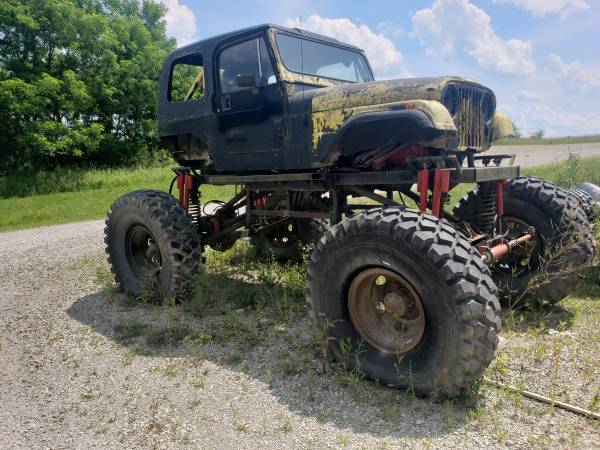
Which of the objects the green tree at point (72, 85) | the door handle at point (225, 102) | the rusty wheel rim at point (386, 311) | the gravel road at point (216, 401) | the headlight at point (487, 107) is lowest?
the gravel road at point (216, 401)

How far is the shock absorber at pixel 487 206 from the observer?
4355mm

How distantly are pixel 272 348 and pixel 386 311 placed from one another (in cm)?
108

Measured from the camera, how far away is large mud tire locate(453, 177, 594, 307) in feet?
14.0

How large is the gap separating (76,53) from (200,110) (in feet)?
79.1

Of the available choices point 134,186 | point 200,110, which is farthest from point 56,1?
point 200,110

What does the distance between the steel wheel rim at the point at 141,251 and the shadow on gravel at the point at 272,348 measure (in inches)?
16.3

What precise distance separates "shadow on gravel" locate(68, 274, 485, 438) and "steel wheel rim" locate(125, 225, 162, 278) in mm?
415

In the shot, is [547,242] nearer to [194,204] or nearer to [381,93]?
[381,93]

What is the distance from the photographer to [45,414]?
321cm

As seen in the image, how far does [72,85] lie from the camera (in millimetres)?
22750

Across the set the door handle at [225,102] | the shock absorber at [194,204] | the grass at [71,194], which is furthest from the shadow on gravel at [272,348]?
the grass at [71,194]

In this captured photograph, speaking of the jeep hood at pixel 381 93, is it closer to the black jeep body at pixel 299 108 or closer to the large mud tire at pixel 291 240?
the black jeep body at pixel 299 108

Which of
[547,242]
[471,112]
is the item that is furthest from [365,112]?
[547,242]

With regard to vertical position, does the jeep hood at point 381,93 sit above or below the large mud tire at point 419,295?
above
